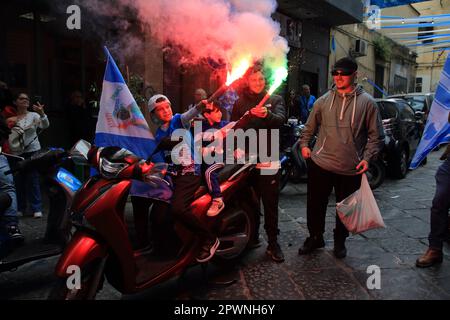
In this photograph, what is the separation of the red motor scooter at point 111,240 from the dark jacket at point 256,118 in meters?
0.93

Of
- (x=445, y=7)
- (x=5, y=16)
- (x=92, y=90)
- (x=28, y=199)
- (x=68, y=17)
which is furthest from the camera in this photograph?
(x=445, y=7)

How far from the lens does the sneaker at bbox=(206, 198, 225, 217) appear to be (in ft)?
10.8

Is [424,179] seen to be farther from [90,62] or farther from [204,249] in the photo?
[90,62]

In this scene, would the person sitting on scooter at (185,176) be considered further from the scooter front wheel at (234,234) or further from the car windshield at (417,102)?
the car windshield at (417,102)

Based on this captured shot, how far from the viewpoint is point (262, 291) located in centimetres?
329

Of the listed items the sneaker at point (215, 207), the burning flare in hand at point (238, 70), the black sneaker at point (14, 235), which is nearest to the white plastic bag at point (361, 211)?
the sneaker at point (215, 207)

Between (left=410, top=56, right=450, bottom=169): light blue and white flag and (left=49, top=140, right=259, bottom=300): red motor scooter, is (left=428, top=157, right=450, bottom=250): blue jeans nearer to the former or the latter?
(left=410, top=56, right=450, bottom=169): light blue and white flag

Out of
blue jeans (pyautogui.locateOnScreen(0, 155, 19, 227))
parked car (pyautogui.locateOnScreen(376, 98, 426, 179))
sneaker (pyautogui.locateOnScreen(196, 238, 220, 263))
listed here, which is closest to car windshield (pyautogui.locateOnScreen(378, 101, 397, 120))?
parked car (pyautogui.locateOnScreen(376, 98, 426, 179))

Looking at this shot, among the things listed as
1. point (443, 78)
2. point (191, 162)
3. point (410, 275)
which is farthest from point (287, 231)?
point (443, 78)

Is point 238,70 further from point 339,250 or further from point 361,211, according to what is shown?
point 339,250

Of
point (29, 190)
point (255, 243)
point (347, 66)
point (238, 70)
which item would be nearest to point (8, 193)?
point (29, 190)

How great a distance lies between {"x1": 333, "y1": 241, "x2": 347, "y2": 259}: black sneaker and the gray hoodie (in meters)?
0.78

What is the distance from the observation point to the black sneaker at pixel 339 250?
4008mm

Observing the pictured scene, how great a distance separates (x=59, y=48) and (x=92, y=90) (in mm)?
1002
